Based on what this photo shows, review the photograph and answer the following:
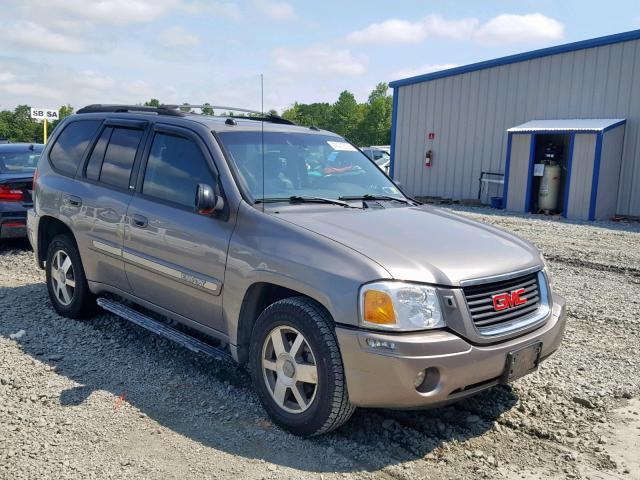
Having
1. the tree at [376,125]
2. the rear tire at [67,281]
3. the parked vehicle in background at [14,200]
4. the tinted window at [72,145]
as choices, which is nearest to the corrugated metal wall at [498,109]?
the parked vehicle in background at [14,200]

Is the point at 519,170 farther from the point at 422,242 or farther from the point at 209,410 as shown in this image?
the point at 209,410

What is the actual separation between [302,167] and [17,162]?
634cm

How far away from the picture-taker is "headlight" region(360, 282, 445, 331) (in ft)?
10.3

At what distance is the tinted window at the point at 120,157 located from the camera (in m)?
4.92

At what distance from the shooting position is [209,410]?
3.94m

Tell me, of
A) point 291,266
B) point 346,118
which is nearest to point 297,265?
point 291,266

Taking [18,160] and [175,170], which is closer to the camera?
[175,170]

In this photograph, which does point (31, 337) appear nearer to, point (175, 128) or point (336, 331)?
point (175, 128)

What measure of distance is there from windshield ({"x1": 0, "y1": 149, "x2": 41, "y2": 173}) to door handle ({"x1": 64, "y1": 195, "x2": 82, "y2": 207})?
160 inches

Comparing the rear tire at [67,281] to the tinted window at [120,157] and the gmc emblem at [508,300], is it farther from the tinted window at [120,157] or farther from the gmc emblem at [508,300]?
the gmc emblem at [508,300]

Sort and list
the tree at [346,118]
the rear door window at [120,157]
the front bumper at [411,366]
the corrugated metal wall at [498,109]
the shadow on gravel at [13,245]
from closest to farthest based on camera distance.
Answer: the front bumper at [411,366]
the rear door window at [120,157]
the shadow on gravel at [13,245]
the corrugated metal wall at [498,109]
the tree at [346,118]

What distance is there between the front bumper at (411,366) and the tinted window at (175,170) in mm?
1702

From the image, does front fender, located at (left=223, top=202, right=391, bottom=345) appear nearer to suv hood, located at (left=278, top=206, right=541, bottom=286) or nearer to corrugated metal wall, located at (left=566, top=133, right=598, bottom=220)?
suv hood, located at (left=278, top=206, right=541, bottom=286)

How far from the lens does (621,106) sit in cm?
1614
